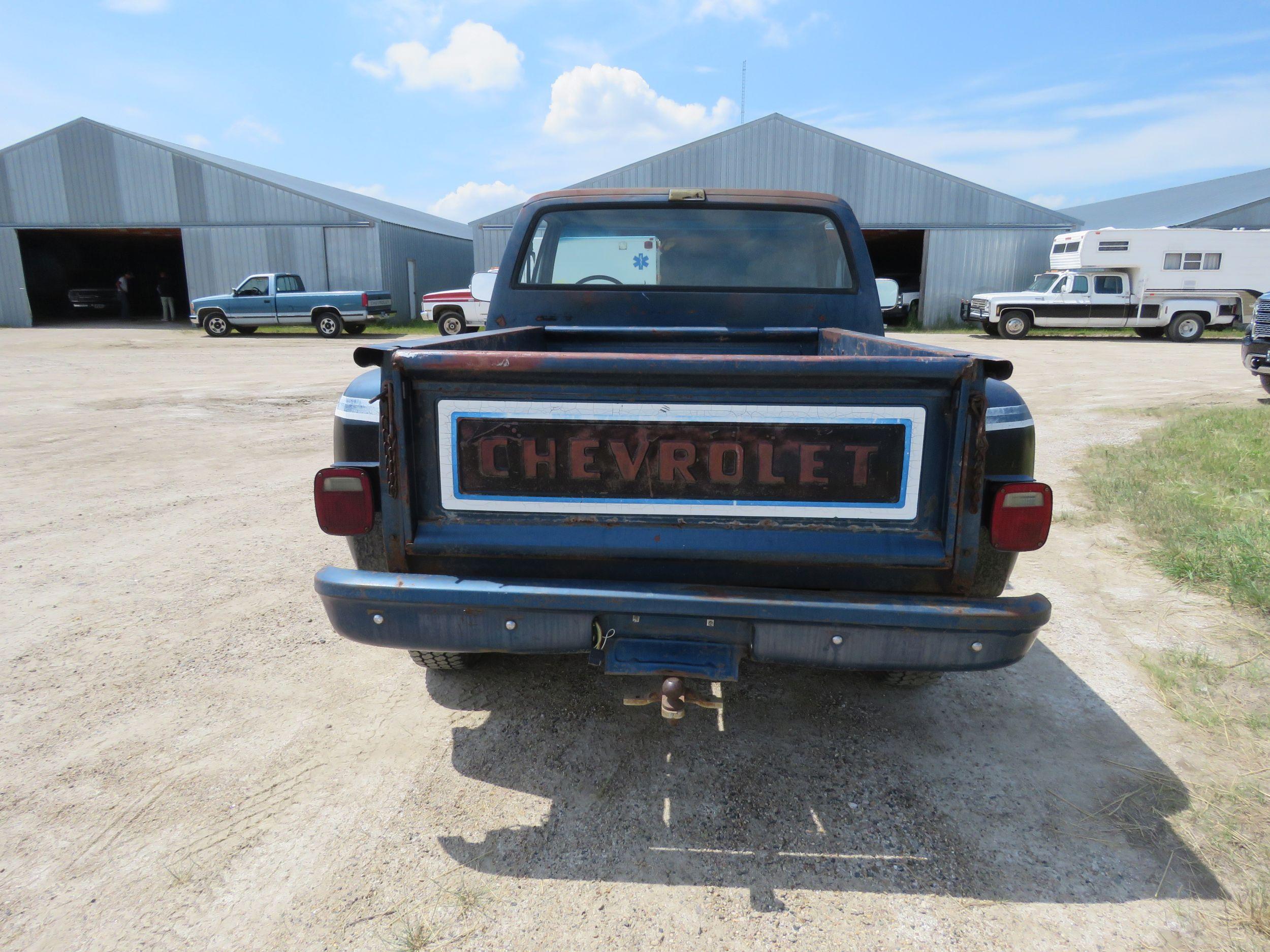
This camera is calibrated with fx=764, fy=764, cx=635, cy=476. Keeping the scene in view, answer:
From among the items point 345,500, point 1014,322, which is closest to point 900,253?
point 1014,322

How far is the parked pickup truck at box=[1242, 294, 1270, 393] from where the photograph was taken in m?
9.36

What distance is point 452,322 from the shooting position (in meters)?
20.1

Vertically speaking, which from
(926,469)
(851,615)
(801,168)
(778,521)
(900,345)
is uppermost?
(801,168)

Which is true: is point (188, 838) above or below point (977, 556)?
below

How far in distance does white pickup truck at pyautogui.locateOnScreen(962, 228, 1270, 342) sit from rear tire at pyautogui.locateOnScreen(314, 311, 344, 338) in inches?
683

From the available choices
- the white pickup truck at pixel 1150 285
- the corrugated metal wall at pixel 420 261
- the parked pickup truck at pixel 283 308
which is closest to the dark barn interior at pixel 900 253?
the white pickup truck at pixel 1150 285

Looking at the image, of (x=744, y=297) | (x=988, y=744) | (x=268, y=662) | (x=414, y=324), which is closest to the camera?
(x=988, y=744)

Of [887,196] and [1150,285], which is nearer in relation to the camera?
[1150,285]

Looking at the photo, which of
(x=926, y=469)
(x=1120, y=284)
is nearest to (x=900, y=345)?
(x=926, y=469)

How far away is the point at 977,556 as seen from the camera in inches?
89.0

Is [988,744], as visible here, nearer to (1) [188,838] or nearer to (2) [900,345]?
(2) [900,345]

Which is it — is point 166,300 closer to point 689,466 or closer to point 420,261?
point 420,261

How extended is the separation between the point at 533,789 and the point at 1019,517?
1.68 meters

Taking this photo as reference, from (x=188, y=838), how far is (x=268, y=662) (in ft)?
3.60
